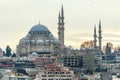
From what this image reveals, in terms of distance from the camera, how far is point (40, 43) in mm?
169000

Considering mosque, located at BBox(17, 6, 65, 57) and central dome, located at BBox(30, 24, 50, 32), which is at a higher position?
central dome, located at BBox(30, 24, 50, 32)

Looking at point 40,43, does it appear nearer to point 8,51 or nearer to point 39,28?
point 39,28

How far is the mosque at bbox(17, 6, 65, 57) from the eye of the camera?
16638 centimetres

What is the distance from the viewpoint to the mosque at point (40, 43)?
16638 cm

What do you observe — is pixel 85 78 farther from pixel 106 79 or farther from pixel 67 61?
pixel 67 61

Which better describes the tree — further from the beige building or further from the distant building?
the distant building

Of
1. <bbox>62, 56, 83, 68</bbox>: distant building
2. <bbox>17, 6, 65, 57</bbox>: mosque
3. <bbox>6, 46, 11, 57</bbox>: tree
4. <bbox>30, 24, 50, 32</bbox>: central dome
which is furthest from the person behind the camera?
<bbox>6, 46, 11, 57</bbox>: tree

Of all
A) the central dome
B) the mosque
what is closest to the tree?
the mosque

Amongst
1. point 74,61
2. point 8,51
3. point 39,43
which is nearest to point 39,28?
point 39,43

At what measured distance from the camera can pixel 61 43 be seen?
542 ft

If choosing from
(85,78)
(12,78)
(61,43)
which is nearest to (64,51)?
(61,43)

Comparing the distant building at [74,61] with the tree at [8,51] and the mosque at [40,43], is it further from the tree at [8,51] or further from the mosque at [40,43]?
the tree at [8,51]

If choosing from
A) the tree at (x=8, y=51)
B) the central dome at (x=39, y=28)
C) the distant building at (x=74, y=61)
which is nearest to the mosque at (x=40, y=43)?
the central dome at (x=39, y=28)

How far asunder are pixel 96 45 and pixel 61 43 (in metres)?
8.20
